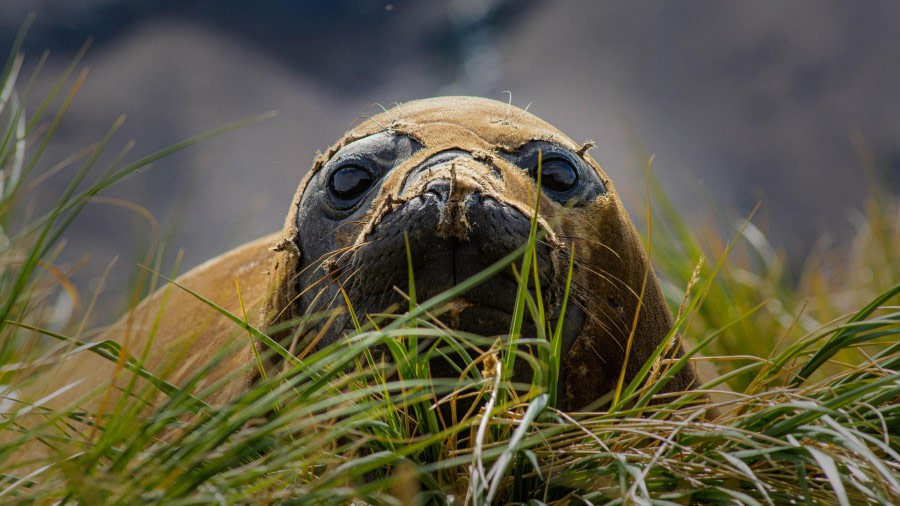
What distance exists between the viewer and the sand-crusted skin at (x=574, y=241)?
2307mm

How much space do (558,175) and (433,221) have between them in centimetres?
65

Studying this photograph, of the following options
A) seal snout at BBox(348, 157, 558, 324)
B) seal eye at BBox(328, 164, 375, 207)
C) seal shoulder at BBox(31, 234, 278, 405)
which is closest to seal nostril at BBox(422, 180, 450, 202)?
seal snout at BBox(348, 157, 558, 324)

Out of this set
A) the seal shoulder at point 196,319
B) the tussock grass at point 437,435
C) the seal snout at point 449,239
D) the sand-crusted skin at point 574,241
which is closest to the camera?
the tussock grass at point 437,435

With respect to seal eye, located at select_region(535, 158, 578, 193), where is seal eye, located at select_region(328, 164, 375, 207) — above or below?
above

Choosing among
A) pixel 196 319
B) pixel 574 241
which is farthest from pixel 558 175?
pixel 196 319

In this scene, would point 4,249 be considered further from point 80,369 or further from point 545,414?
point 80,369

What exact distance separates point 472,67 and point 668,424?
18.9ft

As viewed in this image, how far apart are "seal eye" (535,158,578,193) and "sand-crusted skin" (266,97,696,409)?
8 centimetres

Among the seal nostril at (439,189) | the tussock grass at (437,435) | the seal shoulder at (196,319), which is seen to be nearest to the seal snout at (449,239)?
the seal nostril at (439,189)

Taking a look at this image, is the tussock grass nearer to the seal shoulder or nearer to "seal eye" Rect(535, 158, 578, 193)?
"seal eye" Rect(535, 158, 578, 193)

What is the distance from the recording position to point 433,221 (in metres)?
1.90

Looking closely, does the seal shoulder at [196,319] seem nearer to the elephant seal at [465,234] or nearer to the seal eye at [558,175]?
the elephant seal at [465,234]

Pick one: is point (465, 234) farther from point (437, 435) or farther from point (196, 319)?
point (196, 319)

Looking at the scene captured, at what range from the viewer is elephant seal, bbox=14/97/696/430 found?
6.38 ft
